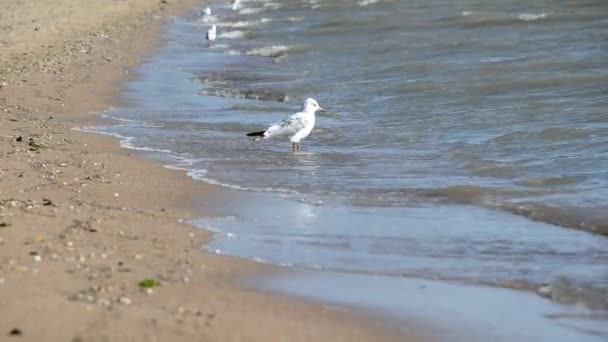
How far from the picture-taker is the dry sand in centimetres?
546

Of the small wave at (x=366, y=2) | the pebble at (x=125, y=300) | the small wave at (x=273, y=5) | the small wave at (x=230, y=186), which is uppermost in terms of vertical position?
the small wave at (x=366, y=2)

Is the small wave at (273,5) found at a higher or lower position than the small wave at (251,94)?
higher

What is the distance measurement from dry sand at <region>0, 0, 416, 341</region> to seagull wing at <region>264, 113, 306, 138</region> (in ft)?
5.12

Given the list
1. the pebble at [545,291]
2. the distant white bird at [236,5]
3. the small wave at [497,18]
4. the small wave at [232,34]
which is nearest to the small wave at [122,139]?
the pebble at [545,291]

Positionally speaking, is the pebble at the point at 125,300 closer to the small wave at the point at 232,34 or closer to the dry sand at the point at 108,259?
the dry sand at the point at 108,259

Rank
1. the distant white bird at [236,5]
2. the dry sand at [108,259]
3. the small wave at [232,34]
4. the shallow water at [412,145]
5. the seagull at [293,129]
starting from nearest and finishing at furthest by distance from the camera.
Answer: the dry sand at [108,259] < the shallow water at [412,145] < the seagull at [293,129] < the small wave at [232,34] < the distant white bird at [236,5]

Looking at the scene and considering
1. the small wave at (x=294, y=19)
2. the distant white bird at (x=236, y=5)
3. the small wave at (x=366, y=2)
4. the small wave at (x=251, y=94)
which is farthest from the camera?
the distant white bird at (x=236, y=5)

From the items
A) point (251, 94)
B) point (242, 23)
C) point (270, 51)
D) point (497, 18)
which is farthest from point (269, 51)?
point (242, 23)

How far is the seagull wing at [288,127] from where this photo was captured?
40.9 ft

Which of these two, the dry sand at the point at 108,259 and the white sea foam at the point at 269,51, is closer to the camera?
the dry sand at the point at 108,259

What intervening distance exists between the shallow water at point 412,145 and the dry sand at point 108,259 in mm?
441

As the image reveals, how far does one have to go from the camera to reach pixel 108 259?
6.75 m

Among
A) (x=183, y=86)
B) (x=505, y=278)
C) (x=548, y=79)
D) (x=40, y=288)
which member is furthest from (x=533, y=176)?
(x=183, y=86)

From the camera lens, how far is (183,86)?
1816cm
